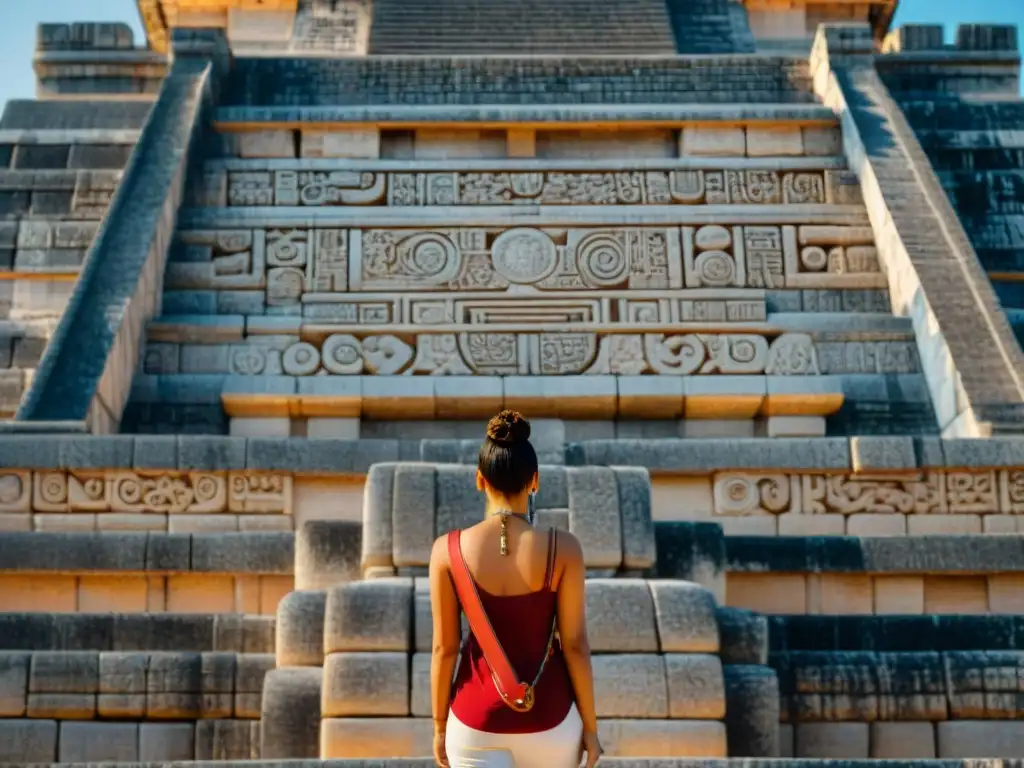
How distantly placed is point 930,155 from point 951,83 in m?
2.71

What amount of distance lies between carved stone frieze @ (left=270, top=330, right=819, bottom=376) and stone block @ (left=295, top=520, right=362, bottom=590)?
385 centimetres

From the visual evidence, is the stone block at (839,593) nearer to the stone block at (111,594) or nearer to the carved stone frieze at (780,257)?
the stone block at (111,594)

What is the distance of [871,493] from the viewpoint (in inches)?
373

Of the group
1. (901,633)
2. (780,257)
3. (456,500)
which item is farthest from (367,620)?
(780,257)

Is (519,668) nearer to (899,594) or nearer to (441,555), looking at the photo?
(441,555)

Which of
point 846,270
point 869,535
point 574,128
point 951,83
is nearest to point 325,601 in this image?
point 869,535

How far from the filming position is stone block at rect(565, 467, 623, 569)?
7.68 m

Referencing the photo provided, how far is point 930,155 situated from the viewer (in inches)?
556

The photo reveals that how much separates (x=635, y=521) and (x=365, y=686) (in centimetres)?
161

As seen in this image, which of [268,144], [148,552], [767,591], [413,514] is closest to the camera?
[413,514]

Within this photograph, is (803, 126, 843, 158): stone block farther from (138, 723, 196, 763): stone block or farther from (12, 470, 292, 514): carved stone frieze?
(138, 723, 196, 763): stone block

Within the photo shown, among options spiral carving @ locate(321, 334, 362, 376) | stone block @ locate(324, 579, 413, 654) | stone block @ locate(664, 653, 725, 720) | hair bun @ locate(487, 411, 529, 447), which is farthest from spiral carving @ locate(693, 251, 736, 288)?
hair bun @ locate(487, 411, 529, 447)

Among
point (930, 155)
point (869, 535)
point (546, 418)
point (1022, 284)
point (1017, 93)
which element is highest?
point (1017, 93)

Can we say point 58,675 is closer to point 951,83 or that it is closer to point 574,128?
point 574,128
